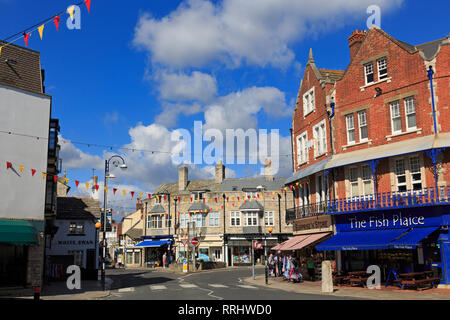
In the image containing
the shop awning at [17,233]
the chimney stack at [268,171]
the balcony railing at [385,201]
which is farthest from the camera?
the chimney stack at [268,171]

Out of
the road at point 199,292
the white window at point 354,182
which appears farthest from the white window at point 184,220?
the white window at point 354,182

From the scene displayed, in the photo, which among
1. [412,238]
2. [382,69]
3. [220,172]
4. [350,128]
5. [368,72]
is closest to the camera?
[412,238]

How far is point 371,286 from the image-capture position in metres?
21.1

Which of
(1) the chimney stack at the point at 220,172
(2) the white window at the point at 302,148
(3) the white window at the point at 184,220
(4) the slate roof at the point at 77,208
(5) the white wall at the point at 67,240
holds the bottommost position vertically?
(5) the white wall at the point at 67,240

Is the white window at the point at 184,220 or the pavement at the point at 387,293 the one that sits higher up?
the white window at the point at 184,220

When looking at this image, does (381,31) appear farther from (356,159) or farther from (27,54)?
(27,54)

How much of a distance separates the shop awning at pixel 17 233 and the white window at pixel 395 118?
1919 centimetres

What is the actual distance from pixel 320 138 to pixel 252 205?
27211 millimetres

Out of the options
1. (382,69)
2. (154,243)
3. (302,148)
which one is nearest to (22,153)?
(302,148)

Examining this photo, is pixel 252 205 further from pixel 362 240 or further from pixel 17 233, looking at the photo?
pixel 17 233

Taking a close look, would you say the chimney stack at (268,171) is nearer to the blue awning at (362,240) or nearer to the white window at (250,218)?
the white window at (250,218)

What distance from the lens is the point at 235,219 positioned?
2174 inches

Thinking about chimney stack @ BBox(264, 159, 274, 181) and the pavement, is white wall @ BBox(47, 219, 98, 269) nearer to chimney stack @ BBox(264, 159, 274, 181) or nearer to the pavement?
the pavement

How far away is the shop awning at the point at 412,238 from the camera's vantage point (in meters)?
19.6
